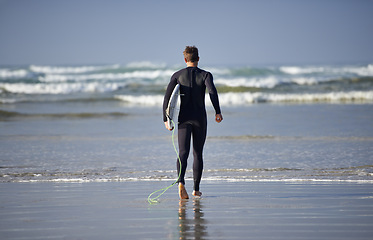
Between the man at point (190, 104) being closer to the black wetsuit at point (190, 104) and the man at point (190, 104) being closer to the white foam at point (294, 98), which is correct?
the black wetsuit at point (190, 104)

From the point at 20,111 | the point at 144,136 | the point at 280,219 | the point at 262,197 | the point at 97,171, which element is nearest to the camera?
the point at 280,219

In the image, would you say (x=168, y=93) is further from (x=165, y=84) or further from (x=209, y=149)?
(x=165, y=84)

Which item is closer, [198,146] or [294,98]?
[198,146]

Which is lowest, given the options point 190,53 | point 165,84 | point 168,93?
point 168,93

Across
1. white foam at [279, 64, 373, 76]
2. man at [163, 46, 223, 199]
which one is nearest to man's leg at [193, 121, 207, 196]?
man at [163, 46, 223, 199]

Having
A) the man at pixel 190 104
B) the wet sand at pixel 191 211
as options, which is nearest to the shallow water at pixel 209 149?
the wet sand at pixel 191 211

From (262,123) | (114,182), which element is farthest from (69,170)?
(262,123)

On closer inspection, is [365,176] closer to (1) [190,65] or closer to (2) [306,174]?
(2) [306,174]

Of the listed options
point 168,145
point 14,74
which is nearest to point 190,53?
point 168,145

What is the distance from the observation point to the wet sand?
4.21m

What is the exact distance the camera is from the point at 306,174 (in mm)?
7406

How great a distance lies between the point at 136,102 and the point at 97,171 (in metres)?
16.9

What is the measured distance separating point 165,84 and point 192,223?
31384mm

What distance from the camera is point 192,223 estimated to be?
4.56 meters
